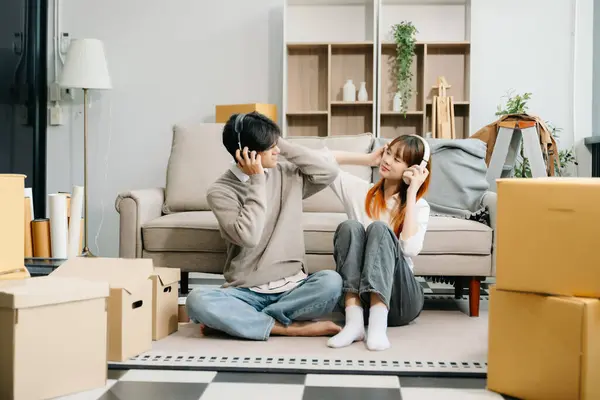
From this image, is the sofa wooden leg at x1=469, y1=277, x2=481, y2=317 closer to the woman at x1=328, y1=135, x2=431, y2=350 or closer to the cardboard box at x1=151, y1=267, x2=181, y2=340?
the woman at x1=328, y1=135, x2=431, y2=350

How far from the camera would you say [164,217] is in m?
3.13

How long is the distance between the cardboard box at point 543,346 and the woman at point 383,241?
53cm

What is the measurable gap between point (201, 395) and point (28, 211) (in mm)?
1558

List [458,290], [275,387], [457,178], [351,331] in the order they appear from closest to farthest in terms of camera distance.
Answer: [275,387]
[351,331]
[457,178]
[458,290]

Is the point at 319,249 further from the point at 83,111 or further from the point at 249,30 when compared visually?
the point at 83,111

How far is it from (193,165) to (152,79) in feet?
5.38

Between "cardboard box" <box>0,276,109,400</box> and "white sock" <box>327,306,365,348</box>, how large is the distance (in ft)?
2.53

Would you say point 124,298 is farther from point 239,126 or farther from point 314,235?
point 314,235

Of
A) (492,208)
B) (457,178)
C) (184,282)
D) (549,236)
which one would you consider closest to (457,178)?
(457,178)

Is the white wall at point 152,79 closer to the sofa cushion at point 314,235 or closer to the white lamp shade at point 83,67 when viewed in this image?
the white lamp shade at point 83,67

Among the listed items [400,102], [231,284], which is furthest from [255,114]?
[400,102]

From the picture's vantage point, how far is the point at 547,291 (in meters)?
1.75

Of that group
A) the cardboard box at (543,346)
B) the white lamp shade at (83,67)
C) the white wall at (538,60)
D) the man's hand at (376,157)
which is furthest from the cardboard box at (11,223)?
the white wall at (538,60)

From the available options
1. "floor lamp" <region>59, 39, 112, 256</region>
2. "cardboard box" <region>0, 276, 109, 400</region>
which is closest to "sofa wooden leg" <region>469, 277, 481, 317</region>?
"cardboard box" <region>0, 276, 109, 400</region>
